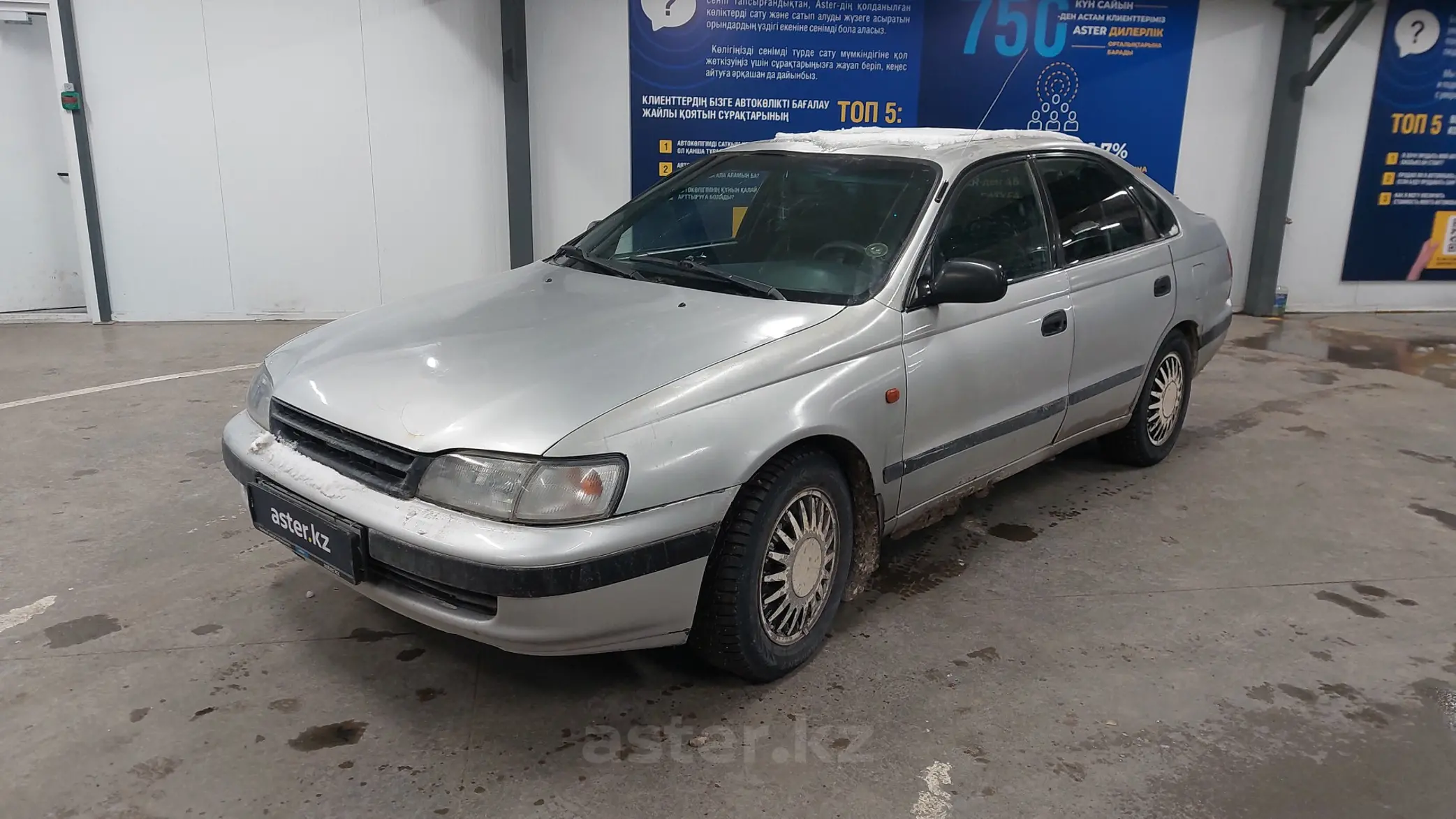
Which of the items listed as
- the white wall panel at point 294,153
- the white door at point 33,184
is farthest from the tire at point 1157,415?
the white door at point 33,184

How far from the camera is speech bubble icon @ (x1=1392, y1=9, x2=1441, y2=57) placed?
795 centimetres

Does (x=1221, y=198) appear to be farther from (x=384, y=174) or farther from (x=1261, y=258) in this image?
(x=384, y=174)

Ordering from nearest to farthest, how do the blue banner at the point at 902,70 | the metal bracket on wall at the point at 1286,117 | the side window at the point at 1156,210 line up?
1. the side window at the point at 1156,210
2. the blue banner at the point at 902,70
3. the metal bracket on wall at the point at 1286,117

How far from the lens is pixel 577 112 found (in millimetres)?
7250

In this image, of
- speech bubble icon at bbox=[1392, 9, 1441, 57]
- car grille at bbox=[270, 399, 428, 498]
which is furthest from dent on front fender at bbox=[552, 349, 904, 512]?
speech bubble icon at bbox=[1392, 9, 1441, 57]

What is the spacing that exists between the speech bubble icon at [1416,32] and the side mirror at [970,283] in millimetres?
7150

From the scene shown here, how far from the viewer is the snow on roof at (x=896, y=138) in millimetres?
3500

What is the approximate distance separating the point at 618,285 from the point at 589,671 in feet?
3.83

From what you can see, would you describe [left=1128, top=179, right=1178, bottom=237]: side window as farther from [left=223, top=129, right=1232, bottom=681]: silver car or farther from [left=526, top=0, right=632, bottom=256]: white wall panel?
[left=526, top=0, right=632, bottom=256]: white wall panel

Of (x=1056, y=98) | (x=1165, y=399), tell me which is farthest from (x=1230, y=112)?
(x=1165, y=399)

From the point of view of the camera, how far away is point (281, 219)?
23.5ft

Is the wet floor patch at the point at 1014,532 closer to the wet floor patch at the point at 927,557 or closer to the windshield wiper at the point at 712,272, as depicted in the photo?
the wet floor patch at the point at 927,557

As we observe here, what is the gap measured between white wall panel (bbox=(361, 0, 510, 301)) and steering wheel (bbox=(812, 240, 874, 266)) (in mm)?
4692

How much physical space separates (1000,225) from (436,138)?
4971 millimetres
